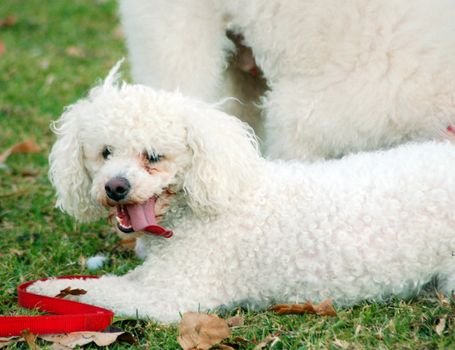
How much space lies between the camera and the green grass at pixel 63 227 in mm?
2678

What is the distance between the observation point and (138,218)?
292 centimetres

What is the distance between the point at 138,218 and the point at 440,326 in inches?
41.6

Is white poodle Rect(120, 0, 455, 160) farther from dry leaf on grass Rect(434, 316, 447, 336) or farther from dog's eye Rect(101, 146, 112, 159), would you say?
dry leaf on grass Rect(434, 316, 447, 336)

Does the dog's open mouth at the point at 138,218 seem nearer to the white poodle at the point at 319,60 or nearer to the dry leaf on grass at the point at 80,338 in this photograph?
the dry leaf on grass at the point at 80,338

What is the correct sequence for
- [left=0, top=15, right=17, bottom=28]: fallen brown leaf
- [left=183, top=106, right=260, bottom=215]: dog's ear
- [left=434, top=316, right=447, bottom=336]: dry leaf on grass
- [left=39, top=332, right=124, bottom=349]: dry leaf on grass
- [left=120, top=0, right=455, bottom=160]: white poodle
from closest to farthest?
[left=434, top=316, right=447, bottom=336]: dry leaf on grass
[left=39, top=332, right=124, bottom=349]: dry leaf on grass
[left=183, top=106, right=260, bottom=215]: dog's ear
[left=120, top=0, right=455, bottom=160]: white poodle
[left=0, top=15, right=17, bottom=28]: fallen brown leaf

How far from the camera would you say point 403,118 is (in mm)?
3430

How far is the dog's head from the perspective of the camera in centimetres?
288

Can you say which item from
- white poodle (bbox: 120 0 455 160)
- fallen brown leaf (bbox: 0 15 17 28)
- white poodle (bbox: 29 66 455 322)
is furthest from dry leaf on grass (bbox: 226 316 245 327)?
fallen brown leaf (bbox: 0 15 17 28)

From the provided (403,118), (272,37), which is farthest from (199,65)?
(403,118)

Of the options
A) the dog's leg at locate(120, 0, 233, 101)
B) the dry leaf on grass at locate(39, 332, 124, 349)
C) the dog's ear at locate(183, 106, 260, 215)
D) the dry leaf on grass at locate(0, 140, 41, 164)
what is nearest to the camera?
the dry leaf on grass at locate(39, 332, 124, 349)

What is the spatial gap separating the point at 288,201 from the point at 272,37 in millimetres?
865

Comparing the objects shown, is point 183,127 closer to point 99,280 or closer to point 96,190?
point 96,190

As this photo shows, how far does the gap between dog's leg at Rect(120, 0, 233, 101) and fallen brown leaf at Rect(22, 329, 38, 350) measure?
1.37m

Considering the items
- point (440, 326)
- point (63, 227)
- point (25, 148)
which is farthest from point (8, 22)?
point (440, 326)
